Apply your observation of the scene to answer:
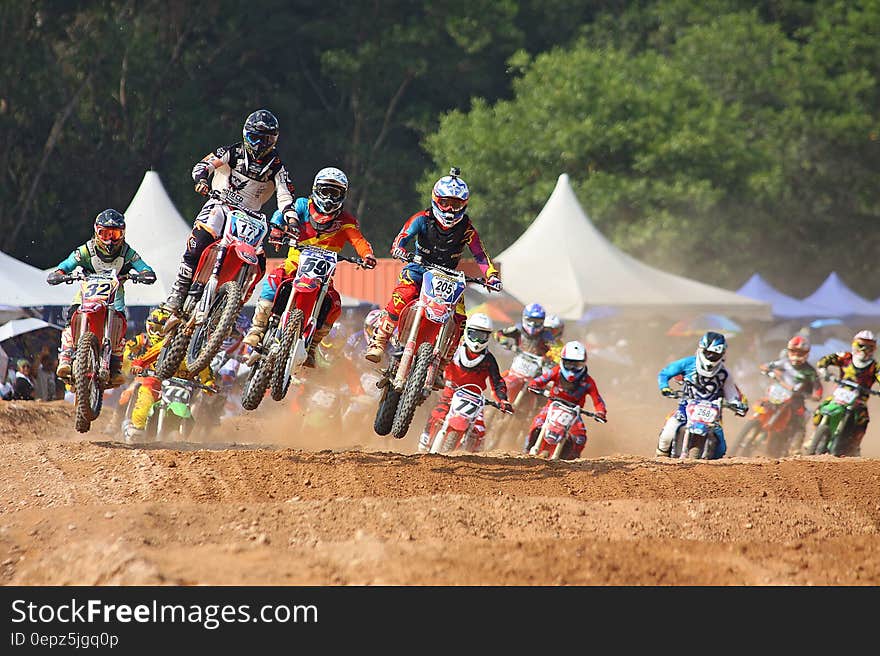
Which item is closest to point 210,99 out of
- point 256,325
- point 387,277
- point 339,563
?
point 387,277

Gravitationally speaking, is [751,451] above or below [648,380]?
below

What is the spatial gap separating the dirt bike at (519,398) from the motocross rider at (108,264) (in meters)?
6.61

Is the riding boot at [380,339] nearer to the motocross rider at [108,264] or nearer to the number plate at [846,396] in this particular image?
the motocross rider at [108,264]

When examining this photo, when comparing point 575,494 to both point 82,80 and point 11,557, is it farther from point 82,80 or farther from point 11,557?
point 82,80

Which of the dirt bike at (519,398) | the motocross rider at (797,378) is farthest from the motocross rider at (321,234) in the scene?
the motocross rider at (797,378)

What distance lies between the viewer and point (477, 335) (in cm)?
1722

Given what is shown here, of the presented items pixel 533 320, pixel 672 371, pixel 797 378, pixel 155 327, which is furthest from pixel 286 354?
pixel 797 378

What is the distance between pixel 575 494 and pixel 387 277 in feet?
54.7

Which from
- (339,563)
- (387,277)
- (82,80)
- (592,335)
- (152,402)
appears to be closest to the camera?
(339,563)

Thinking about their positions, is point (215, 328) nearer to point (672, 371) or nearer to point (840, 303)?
point (672, 371)

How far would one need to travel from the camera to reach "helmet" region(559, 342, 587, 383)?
666 inches

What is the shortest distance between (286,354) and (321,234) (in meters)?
1.27

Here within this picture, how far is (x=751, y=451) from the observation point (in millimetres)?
20250

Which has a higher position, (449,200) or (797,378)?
(797,378)
